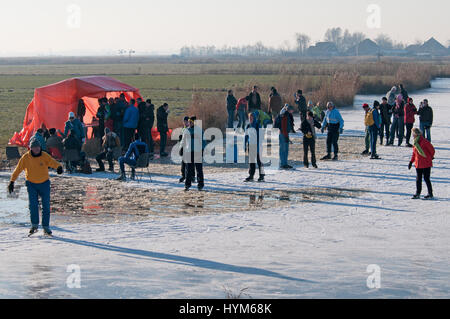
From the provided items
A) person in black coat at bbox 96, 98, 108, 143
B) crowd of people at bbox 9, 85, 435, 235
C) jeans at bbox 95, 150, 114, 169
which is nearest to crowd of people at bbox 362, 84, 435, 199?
crowd of people at bbox 9, 85, 435, 235

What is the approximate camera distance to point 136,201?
1355cm

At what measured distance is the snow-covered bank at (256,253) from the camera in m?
8.13

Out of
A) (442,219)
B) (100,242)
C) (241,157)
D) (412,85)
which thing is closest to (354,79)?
(412,85)

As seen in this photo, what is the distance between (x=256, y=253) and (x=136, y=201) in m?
4.42

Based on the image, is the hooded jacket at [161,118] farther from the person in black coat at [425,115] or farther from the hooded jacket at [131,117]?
the person in black coat at [425,115]

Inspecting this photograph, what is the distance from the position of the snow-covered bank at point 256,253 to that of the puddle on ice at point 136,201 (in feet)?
1.62

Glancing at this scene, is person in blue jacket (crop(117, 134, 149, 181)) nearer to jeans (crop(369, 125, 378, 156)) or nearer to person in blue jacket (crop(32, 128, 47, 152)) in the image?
person in blue jacket (crop(32, 128, 47, 152))

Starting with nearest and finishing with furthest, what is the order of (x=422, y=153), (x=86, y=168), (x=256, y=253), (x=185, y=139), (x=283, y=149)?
(x=256, y=253)
(x=422, y=153)
(x=185, y=139)
(x=86, y=168)
(x=283, y=149)

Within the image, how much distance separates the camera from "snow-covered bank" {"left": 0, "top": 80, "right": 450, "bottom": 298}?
26.7 feet

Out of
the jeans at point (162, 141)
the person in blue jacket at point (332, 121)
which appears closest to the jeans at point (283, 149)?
the person in blue jacket at point (332, 121)

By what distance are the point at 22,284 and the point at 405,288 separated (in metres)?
4.58

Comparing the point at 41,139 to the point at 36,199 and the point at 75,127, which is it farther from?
the point at 36,199

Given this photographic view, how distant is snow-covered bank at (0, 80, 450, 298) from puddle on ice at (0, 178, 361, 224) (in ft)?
1.62

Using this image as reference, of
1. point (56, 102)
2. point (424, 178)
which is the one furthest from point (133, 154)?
point (424, 178)
